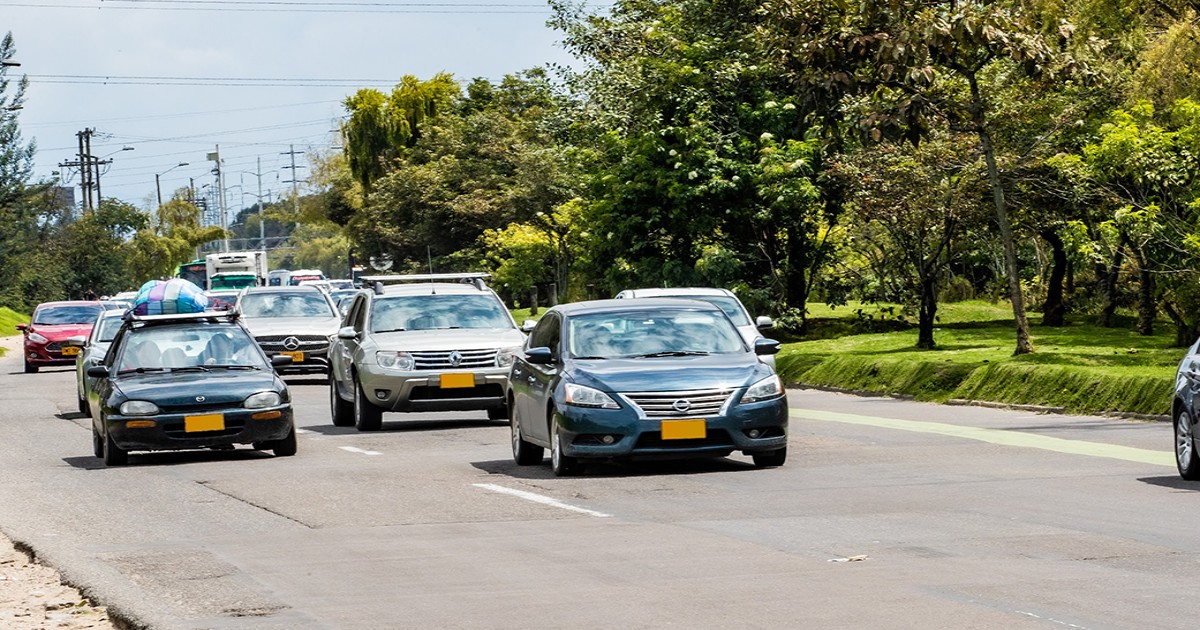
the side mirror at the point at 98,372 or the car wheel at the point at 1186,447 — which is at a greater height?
the side mirror at the point at 98,372

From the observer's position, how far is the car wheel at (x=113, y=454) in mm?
18141

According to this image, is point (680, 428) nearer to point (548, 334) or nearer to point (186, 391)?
point (548, 334)

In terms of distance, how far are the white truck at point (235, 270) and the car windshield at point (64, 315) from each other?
118 ft

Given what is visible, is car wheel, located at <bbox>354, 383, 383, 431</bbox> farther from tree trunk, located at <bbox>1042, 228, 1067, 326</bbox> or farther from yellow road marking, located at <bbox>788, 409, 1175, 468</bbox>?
tree trunk, located at <bbox>1042, 228, 1067, 326</bbox>

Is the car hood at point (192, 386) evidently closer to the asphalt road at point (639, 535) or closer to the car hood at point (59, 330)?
the asphalt road at point (639, 535)

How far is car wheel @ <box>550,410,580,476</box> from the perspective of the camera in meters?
15.6

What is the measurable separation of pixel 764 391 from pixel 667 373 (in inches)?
32.5

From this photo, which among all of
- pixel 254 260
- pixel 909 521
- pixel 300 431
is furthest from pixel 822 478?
pixel 254 260

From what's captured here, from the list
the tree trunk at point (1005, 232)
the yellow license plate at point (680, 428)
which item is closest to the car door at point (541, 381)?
the yellow license plate at point (680, 428)

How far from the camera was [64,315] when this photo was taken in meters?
45.3

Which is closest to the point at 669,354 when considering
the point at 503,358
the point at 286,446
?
the point at 286,446

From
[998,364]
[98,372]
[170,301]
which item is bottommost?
[998,364]

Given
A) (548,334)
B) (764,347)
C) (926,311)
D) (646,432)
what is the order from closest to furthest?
(646,432) → (764,347) → (548,334) → (926,311)

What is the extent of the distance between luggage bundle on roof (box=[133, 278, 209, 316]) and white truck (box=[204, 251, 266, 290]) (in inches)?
2363
